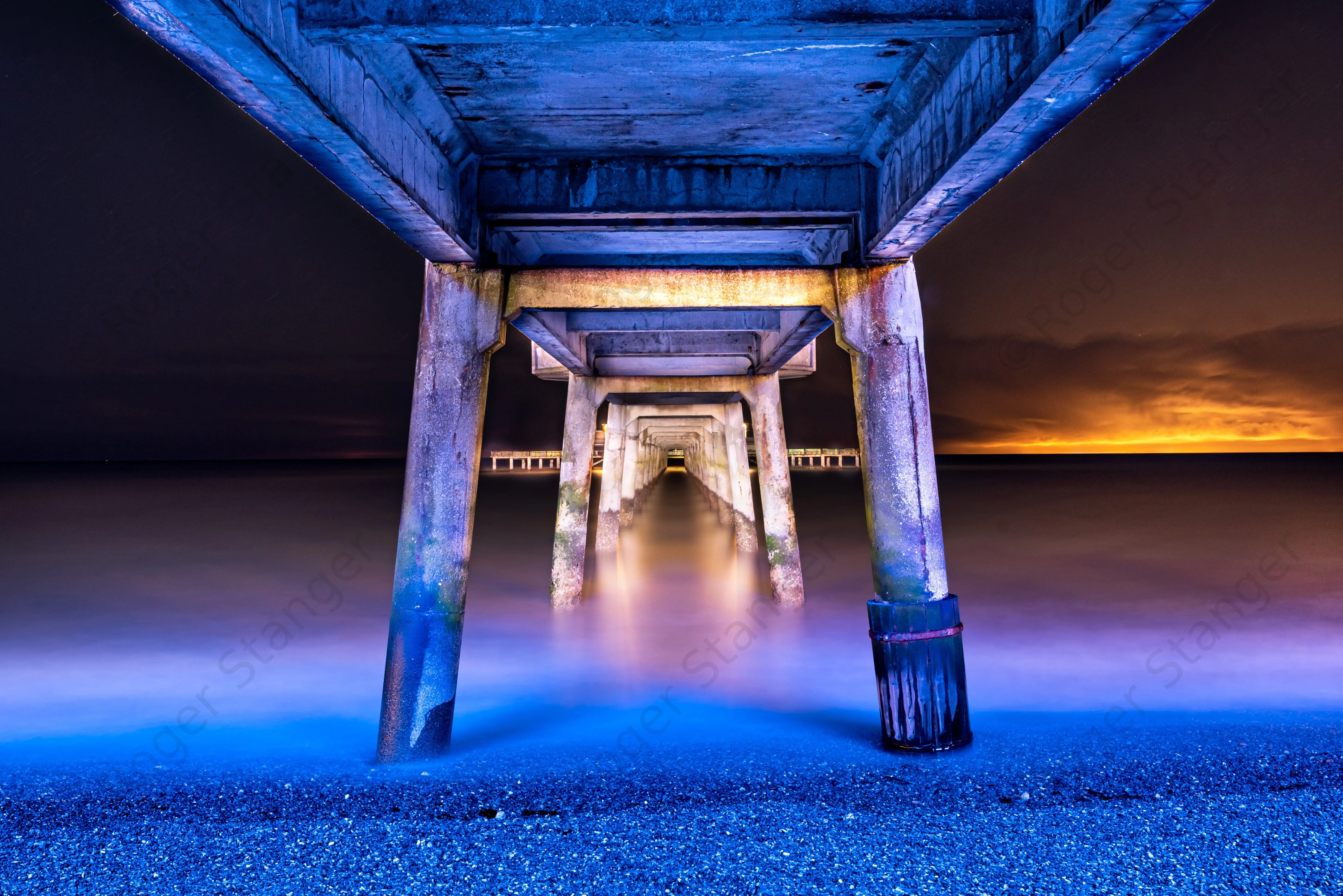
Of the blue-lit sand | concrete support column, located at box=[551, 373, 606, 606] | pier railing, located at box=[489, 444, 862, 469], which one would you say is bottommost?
the blue-lit sand

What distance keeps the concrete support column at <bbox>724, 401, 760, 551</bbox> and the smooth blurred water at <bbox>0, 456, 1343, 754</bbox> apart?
0.65m

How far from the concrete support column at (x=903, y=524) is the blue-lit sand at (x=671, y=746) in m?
0.29

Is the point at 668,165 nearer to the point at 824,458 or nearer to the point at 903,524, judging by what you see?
the point at 903,524

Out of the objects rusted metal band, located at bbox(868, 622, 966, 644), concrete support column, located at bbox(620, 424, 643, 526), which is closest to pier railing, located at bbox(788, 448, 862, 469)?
concrete support column, located at bbox(620, 424, 643, 526)

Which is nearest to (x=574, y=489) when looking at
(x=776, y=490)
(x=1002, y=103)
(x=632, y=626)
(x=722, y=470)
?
(x=632, y=626)

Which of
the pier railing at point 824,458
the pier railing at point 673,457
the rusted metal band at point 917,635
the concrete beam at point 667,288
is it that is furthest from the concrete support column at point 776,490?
the pier railing at point 824,458

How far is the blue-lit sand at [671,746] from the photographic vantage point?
3387 millimetres

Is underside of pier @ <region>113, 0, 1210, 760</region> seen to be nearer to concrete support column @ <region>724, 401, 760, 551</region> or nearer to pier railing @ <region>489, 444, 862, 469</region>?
concrete support column @ <region>724, 401, 760, 551</region>

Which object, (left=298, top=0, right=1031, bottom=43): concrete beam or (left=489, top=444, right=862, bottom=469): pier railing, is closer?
(left=298, top=0, right=1031, bottom=43): concrete beam

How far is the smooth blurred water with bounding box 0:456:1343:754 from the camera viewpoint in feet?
21.5

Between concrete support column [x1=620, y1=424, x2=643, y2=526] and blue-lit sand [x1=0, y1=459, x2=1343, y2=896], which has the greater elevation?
concrete support column [x1=620, y1=424, x2=643, y2=526]

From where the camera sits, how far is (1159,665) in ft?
26.0

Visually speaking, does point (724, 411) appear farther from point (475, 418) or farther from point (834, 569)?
point (475, 418)

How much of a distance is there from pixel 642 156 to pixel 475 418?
5.72 ft
